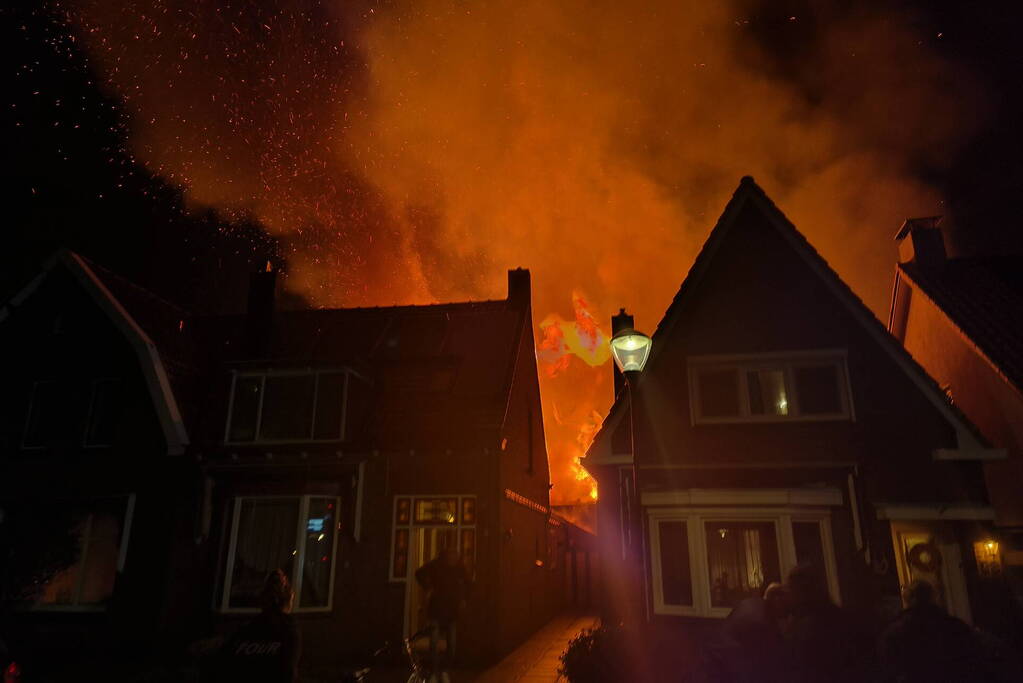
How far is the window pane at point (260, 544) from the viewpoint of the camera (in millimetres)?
13125

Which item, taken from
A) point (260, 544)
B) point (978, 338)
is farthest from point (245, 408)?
point (978, 338)

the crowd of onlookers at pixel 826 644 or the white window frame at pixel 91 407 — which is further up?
the white window frame at pixel 91 407

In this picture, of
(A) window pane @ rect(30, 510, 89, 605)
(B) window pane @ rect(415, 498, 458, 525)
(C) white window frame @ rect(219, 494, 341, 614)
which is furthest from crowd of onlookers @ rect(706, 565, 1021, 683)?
(A) window pane @ rect(30, 510, 89, 605)

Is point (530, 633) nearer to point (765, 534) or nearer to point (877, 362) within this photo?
point (765, 534)

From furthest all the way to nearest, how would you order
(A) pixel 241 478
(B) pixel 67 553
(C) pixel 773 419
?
(B) pixel 67 553 → (A) pixel 241 478 → (C) pixel 773 419

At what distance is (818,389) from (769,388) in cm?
88

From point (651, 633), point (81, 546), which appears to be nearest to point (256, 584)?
point (81, 546)

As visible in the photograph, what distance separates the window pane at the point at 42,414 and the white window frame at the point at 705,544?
48.5 ft

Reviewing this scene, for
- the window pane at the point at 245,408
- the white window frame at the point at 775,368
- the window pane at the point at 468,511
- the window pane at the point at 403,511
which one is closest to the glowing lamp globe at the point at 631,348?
the white window frame at the point at 775,368

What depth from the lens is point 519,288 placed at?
1830cm

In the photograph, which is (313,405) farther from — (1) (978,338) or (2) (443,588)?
(1) (978,338)

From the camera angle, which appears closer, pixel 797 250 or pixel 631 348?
pixel 631 348

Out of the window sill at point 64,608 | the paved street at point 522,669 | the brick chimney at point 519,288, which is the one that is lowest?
the paved street at point 522,669

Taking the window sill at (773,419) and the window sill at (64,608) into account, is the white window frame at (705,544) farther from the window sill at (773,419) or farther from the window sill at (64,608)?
the window sill at (64,608)
